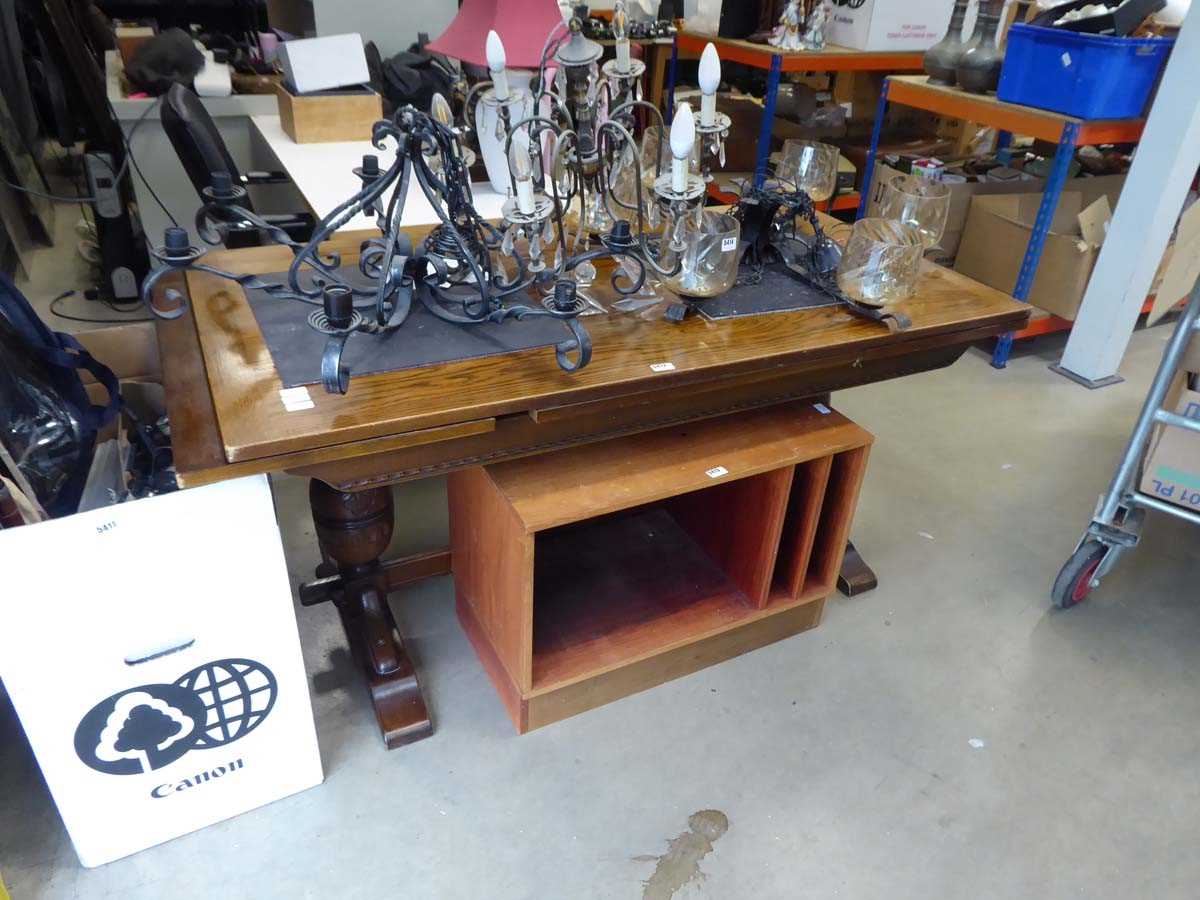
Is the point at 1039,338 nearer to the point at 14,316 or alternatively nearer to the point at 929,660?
the point at 929,660

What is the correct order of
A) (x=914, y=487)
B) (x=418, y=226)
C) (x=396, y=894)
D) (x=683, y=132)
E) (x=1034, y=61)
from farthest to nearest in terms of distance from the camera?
1. (x=1034, y=61)
2. (x=914, y=487)
3. (x=418, y=226)
4. (x=396, y=894)
5. (x=683, y=132)

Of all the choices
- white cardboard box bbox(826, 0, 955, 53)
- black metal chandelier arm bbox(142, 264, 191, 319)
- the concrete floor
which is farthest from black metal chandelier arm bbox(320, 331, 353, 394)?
white cardboard box bbox(826, 0, 955, 53)

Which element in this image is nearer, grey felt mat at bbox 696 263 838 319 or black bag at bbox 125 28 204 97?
grey felt mat at bbox 696 263 838 319

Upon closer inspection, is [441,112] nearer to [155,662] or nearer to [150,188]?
[155,662]

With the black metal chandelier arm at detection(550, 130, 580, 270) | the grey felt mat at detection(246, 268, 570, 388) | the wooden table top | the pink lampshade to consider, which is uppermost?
the pink lampshade

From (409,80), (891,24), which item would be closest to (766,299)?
(409,80)

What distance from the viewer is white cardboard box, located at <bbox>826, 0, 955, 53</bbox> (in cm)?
359

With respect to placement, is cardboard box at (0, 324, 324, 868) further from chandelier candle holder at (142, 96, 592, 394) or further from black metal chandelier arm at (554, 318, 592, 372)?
black metal chandelier arm at (554, 318, 592, 372)

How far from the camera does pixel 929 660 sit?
1848mm

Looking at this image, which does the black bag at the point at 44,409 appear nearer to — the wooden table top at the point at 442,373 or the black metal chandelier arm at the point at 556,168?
the wooden table top at the point at 442,373

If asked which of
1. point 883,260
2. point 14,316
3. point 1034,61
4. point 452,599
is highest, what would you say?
point 1034,61

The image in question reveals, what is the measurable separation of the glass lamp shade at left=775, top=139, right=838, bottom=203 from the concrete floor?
898 millimetres

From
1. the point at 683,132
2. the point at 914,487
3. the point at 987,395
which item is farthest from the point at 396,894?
the point at 987,395

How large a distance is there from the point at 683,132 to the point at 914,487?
5.05 feet
